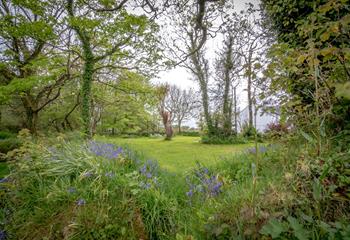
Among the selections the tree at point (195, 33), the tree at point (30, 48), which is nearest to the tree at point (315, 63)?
the tree at point (195, 33)

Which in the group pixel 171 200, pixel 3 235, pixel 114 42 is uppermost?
pixel 114 42

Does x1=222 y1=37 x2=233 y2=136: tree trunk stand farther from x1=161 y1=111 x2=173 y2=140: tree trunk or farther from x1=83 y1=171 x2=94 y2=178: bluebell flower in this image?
x1=83 y1=171 x2=94 y2=178: bluebell flower

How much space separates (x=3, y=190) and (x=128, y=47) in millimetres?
5989

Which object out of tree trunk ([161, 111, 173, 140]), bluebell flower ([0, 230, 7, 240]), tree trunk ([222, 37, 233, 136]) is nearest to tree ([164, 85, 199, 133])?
tree trunk ([161, 111, 173, 140])

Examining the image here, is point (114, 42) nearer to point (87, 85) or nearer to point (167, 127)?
point (87, 85)

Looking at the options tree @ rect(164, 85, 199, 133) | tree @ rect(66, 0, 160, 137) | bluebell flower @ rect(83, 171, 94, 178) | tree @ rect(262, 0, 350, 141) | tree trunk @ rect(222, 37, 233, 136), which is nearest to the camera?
tree @ rect(262, 0, 350, 141)

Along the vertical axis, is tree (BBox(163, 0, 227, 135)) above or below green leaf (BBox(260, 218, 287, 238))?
above

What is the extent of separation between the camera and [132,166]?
3066 millimetres

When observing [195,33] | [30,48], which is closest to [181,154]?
[195,33]

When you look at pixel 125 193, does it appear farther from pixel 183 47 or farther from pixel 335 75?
pixel 183 47

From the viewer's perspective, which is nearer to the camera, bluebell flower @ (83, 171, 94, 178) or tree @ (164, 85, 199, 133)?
bluebell flower @ (83, 171, 94, 178)

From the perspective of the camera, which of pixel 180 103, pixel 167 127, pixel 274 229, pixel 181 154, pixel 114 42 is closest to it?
pixel 274 229

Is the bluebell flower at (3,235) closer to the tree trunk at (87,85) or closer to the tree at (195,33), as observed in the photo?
the tree at (195,33)

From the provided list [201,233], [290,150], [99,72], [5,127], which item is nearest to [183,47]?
[99,72]
